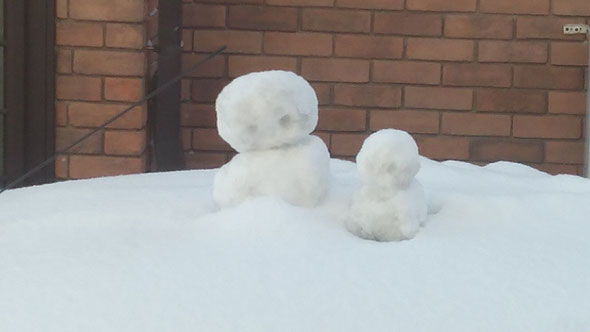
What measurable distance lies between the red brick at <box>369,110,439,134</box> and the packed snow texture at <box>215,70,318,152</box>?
7.60ft

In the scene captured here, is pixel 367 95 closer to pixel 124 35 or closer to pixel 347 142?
pixel 347 142

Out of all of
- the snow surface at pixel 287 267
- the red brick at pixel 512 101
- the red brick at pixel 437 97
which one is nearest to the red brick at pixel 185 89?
the red brick at pixel 437 97

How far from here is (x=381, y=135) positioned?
4.92 ft

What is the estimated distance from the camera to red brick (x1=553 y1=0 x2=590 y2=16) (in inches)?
151

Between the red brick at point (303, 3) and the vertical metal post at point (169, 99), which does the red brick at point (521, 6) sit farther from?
the vertical metal post at point (169, 99)

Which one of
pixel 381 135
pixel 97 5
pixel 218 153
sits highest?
pixel 97 5

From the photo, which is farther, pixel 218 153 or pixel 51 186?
pixel 218 153

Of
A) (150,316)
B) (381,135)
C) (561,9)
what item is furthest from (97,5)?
(150,316)

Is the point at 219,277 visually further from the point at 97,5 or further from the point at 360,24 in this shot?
the point at 360,24

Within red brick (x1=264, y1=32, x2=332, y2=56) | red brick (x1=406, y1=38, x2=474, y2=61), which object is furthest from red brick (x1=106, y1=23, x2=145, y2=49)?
red brick (x1=406, y1=38, x2=474, y2=61)

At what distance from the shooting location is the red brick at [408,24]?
12.5 ft

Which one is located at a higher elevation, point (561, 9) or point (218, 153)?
point (561, 9)

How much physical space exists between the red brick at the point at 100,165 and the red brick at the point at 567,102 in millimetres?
1614

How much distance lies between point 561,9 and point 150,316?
2.97 m
